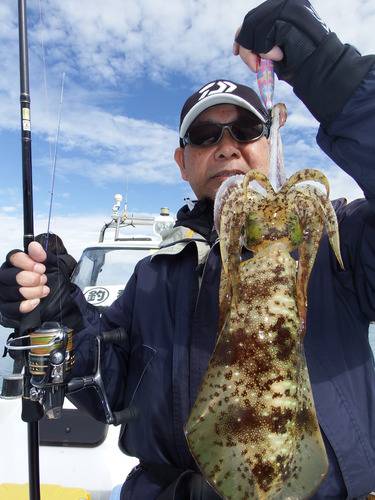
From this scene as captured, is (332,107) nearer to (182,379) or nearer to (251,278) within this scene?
(251,278)

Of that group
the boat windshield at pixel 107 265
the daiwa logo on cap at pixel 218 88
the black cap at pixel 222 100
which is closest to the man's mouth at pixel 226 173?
the black cap at pixel 222 100

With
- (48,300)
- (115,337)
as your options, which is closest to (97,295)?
(115,337)

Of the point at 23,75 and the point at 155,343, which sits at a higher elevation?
the point at 23,75

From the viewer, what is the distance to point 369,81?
137 cm

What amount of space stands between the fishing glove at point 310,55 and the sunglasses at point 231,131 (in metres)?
0.85

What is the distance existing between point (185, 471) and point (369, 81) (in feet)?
6.21

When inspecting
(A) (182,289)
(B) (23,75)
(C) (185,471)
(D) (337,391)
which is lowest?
(C) (185,471)

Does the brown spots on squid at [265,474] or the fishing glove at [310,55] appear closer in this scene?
the brown spots on squid at [265,474]

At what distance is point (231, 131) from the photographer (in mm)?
2309

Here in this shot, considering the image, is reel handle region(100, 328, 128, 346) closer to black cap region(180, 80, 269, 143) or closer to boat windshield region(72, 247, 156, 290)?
black cap region(180, 80, 269, 143)

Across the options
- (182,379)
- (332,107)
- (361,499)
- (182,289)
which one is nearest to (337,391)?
(361,499)

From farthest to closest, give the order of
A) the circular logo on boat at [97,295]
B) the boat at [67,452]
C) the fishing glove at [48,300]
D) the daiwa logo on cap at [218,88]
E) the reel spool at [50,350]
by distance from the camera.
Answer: the circular logo on boat at [97,295] < the boat at [67,452] < the daiwa logo on cap at [218,88] < the reel spool at [50,350] < the fishing glove at [48,300]

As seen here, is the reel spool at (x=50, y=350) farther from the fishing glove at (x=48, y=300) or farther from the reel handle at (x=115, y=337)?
the reel handle at (x=115, y=337)

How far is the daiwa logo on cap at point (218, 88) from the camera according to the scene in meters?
2.37
